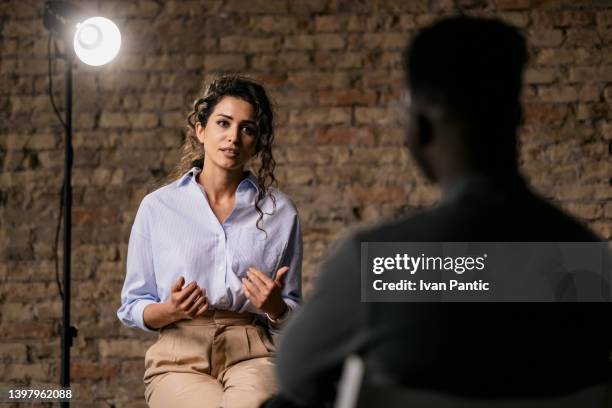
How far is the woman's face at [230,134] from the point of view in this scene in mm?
2297

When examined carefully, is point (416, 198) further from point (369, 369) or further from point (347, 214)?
point (369, 369)

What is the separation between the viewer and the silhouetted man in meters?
0.93

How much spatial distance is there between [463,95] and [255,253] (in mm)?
1370

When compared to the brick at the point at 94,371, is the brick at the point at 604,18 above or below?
above

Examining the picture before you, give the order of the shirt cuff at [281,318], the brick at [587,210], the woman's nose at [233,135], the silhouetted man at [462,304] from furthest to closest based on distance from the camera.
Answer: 1. the brick at [587,210]
2. the woman's nose at [233,135]
3. the shirt cuff at [281,318]
4. the silhouetted man at [462,304]

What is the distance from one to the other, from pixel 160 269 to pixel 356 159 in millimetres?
1682

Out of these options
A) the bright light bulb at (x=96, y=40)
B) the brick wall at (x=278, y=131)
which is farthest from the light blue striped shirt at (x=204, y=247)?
the brick wall at (x=278, y=131)

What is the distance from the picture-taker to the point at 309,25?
3816 millimetres

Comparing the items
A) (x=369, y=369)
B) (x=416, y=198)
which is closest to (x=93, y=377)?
(x=416, y=198)

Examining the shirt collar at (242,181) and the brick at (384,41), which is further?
the brick at (384,41)

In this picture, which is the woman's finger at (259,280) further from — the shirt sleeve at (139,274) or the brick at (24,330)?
the brick at (24,330)

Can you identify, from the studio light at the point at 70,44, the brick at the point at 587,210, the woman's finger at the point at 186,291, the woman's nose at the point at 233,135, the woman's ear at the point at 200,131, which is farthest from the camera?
the brick at the point at 587,210

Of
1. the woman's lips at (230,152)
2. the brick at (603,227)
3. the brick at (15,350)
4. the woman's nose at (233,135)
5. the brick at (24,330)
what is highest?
the woman's nose at (233,135)

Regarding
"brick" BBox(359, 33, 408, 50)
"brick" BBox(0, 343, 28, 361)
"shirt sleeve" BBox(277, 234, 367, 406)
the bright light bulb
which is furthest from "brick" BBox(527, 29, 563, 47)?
"shirt sleeve" BBox(277, 234, 367, 406)
